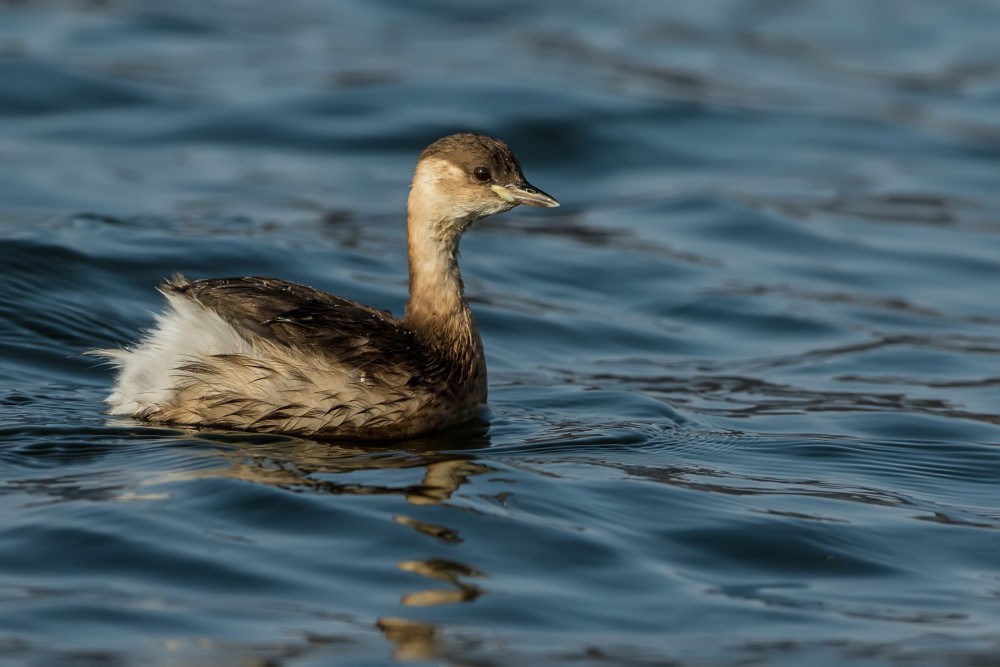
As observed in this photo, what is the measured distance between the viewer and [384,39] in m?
20.0

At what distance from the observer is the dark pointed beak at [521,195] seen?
847cm

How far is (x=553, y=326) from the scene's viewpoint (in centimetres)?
1133

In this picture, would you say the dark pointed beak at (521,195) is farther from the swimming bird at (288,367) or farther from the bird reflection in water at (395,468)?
the bird reflection in water at (395,468)

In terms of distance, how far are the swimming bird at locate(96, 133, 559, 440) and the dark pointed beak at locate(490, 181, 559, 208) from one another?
0.63 feet

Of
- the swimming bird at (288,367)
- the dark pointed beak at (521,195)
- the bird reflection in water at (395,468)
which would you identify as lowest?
the bird reflection in water at (395,468)

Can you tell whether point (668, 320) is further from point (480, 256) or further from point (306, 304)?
point (306, 304)

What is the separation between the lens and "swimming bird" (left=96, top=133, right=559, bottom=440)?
7762 millimetres

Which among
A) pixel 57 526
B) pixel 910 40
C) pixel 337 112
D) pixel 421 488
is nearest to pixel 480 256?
pixel 337 112

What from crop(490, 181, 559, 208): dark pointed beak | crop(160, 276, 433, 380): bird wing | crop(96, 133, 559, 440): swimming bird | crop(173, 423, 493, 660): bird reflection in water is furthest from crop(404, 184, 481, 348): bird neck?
crop(173, 423, 493, 660): bird reflection in water

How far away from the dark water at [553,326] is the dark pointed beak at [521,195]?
1.17 m

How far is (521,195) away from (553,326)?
2918mm

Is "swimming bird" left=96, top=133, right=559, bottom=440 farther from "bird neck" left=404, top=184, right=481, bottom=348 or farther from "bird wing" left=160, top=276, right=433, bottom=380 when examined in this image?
"bird neck" left=404, top=184, right=481, bottom=348

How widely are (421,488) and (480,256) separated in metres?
5.94

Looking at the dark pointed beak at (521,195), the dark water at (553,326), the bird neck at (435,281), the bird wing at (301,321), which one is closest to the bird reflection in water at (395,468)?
the dark water at (553,326)
